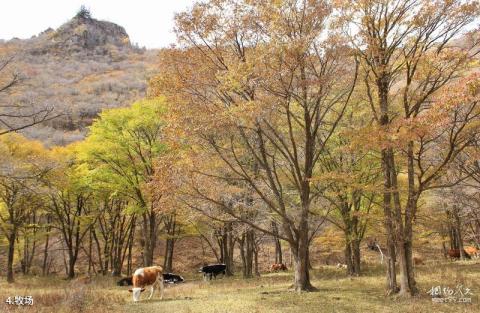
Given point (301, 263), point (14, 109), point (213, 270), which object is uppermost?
point (14, 109)

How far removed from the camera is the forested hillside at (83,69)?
83.7 m

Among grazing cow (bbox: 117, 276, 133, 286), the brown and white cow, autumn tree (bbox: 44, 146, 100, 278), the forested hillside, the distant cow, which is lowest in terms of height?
grazing cow (bbox: 117, 276, 133, 286)

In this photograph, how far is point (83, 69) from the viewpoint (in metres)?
137

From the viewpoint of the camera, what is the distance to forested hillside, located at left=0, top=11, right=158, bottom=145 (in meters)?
83.7

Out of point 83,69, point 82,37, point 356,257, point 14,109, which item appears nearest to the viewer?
point 14,109

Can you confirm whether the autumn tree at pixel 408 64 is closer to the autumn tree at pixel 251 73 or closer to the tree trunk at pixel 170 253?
the autumn tree at pixel 251 73

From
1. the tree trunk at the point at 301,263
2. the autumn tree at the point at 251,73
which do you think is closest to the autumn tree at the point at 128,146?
the autumn tree at the point at 251,73

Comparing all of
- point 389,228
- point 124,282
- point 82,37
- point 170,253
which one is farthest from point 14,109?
point 82,37

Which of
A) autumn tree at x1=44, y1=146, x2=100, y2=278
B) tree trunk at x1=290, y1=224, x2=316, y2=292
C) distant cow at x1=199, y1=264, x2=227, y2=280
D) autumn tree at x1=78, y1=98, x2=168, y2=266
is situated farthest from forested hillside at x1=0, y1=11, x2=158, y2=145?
tree trunk at x1=290, y1=224, x2=316, y2=292

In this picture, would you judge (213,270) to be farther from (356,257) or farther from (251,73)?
(251,73)

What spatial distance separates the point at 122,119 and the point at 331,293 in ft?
54.9

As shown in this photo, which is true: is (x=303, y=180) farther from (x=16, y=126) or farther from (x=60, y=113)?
(x=16, y=126)

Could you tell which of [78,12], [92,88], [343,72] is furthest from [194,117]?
[78,12]

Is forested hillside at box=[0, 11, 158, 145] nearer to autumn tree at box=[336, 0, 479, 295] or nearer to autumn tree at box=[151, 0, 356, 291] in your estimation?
autumn tree at box=[151, 0, 356, 291]
